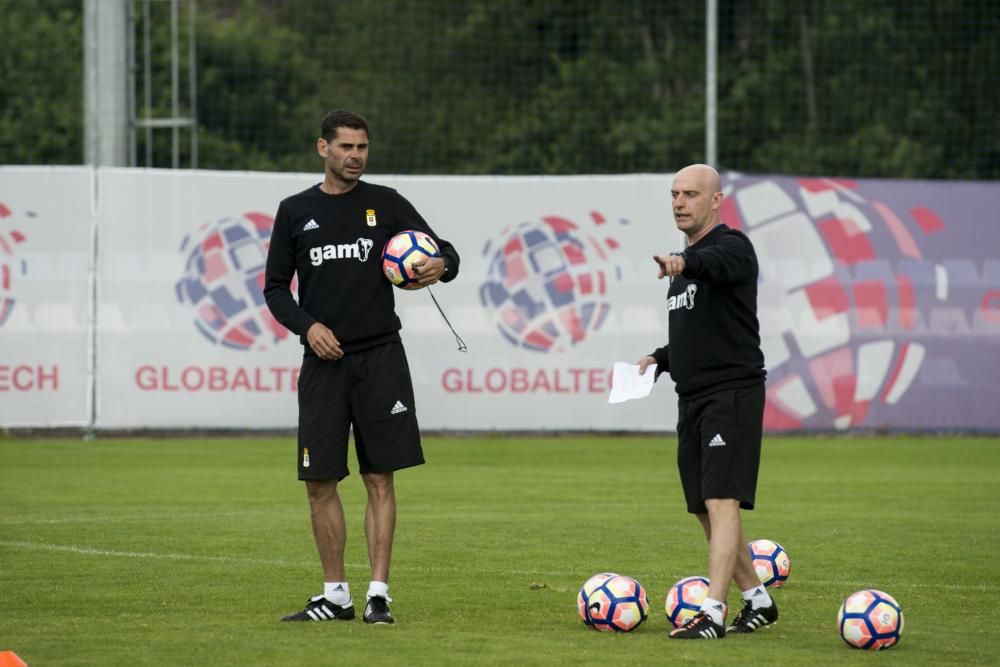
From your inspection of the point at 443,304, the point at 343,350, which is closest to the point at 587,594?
the point at 343,350

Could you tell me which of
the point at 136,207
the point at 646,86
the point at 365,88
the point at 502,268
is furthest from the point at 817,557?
the point at 365,88

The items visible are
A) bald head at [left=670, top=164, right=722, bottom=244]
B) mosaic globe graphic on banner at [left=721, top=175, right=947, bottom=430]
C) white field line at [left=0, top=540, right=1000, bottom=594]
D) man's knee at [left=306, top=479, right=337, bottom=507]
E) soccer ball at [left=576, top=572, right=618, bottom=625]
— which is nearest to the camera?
bald head at [left=670, top=164, right=722, bottom=244]

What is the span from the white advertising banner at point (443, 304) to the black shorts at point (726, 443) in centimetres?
1205

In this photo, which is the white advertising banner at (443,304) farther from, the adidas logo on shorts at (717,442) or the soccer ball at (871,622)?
the soccer ball at (871,622)

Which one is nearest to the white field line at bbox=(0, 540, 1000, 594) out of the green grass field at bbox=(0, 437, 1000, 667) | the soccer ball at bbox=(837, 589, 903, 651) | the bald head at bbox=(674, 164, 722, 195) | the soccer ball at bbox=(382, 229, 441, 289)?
the green grass field at bbox=(0, 437, 1000, 667)

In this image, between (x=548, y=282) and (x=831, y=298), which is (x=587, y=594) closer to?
(x=548, y=282)

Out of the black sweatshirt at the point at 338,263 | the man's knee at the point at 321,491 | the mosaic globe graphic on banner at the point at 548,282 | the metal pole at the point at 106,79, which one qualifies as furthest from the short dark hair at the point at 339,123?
the metal pole at the point at 106,79

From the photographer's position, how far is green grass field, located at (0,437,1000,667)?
306 inches

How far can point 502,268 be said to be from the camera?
68.2 ft

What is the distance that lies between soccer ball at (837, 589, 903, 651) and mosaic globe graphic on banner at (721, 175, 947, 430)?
1298 centimetres

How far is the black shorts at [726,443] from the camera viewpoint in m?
8.05

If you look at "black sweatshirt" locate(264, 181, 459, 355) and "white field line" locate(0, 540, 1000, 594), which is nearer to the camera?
"black sweatshirt" locate(264, 181, 459, 355)

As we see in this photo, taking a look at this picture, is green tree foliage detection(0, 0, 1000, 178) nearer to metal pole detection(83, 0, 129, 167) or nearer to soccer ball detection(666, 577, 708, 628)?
metal pole detection(83, 0, 129, 167)

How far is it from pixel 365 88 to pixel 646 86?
7.36 m
